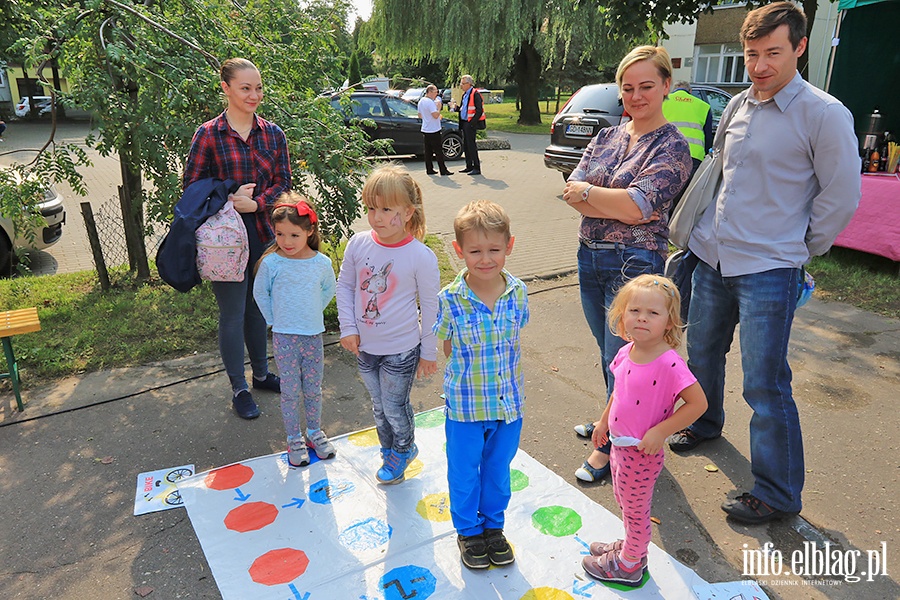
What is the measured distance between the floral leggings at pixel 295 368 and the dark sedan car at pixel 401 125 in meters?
11.7

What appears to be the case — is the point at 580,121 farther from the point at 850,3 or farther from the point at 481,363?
the point at 481,363

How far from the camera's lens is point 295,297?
314 centimetres

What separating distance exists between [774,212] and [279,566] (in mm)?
2555

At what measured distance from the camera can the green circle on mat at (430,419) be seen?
372 centimetres

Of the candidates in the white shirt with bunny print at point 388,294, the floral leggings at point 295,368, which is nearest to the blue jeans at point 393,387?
the white shirt with bunny print at point 388,294

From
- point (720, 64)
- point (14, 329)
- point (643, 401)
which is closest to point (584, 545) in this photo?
point (643, 401)

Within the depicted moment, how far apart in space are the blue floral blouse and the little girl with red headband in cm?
134

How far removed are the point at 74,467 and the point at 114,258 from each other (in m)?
3.94

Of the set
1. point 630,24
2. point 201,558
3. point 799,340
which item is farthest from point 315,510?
point 630,24

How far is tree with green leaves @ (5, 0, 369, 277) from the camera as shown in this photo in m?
4.45

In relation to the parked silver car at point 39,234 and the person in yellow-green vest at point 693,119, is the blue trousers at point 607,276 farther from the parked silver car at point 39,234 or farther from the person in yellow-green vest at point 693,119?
the parked silver car at point 39,234

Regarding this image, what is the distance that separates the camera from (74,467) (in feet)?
10.7

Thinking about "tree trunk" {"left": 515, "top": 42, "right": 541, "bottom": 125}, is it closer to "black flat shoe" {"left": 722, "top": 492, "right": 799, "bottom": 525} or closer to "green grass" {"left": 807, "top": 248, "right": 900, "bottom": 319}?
"green grass" {"left": 807, "top": 248, "right": 900, "bottom": 319}

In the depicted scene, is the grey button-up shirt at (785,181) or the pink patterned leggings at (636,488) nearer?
the pink patterned leggings at (636,488)
